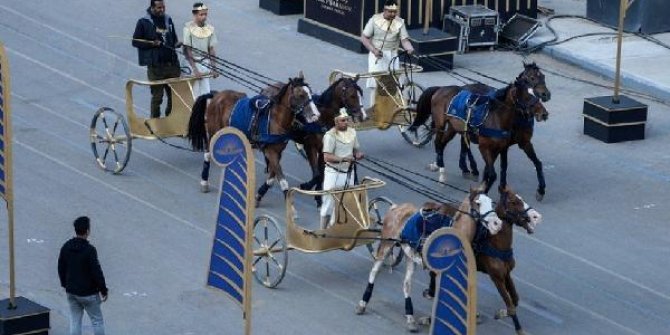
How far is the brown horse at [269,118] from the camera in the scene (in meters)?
24.0

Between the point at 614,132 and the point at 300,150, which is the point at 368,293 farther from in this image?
the point at 614,132

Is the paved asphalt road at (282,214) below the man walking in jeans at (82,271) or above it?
below

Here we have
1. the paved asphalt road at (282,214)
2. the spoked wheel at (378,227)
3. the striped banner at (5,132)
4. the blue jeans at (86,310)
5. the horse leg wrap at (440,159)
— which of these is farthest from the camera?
the horse leg wrap at (440,159)

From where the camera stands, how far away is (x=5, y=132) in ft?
64.0

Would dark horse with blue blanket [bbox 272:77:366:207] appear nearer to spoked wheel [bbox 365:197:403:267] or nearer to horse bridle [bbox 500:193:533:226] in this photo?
spoked wheel [bbox 365:197:403:267]

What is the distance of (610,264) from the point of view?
22969mm

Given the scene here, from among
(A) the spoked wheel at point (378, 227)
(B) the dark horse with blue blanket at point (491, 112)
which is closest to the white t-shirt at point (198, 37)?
(B) the dark horse with blue blanket at point (491, 112)

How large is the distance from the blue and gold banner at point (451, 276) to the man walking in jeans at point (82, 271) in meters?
4.40

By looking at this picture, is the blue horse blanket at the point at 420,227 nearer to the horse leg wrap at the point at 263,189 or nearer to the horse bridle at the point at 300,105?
the horse bridle at the point at 300,105

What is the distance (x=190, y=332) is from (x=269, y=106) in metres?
4.75

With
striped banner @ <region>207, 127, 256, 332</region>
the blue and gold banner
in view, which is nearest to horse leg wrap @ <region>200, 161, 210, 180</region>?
striped banner @ <region>207, 127, 256, 332</region>

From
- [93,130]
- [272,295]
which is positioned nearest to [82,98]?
[93,130]

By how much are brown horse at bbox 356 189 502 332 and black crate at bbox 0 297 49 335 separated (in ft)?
11.9

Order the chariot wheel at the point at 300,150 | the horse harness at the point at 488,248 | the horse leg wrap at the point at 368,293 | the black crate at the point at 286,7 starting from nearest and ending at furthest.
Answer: the horse harness at the point at 488,248
the horse leg wrap at the point at 368,293
the chariot wheel at the point at 300,150
the black crate at the point at 286,7
